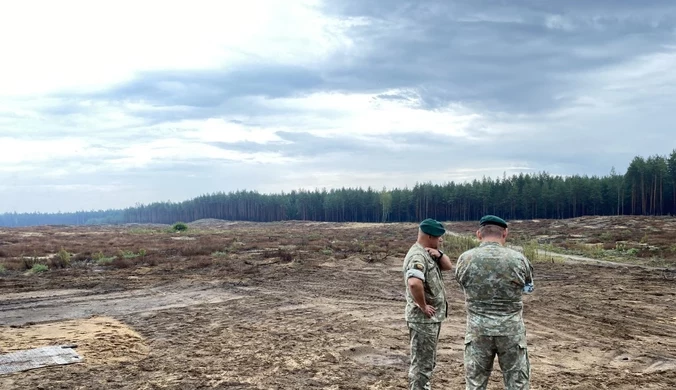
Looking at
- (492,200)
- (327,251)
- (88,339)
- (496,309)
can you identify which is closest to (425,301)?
(496,309)

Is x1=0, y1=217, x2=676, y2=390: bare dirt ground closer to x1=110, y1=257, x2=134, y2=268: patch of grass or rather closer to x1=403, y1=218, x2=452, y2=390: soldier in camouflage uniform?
x1=110, y1=257, x2=134, y2=268: patch of grass

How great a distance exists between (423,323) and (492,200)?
81574 millimetres

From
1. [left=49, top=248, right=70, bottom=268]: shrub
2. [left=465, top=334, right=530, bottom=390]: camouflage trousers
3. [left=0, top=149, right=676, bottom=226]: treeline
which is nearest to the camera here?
[left=465, top=334, right=530, bottom=390]: camouflage trousers

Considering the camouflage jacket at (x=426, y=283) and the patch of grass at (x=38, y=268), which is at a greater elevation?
the camouflage jacket at (x=426, y=283)

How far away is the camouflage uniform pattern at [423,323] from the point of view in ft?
15.6

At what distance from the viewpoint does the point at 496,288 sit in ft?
14.0

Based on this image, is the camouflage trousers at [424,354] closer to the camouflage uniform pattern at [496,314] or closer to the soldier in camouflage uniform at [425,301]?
the soldier in camouflage uniform at [425,301]

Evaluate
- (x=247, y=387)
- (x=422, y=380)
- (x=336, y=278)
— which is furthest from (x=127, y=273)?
(x=422, y=380)

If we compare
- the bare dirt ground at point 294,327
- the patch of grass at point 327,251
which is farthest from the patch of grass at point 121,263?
the patch of grass at point 327,251

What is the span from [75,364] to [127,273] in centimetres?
1330

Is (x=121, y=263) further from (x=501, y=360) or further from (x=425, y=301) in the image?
(x=501, y=360)

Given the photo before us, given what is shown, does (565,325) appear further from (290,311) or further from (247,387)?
(247,387)

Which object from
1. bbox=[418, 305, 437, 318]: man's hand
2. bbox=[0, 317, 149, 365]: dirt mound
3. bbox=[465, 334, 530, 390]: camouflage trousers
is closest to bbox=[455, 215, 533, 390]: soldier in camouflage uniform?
bbox=[465, 334, 530, 390]: camouflage trousers

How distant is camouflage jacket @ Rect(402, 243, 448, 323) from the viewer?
4.75 m
